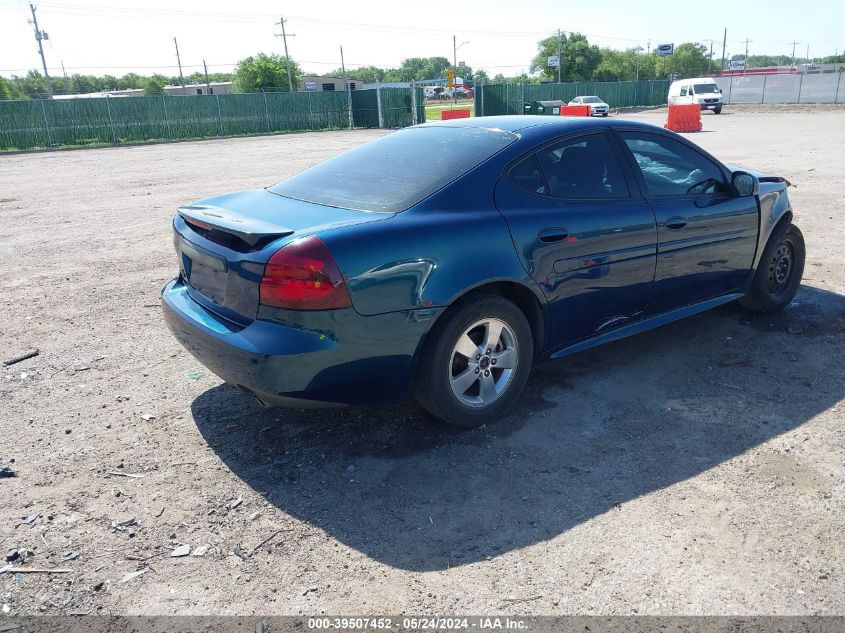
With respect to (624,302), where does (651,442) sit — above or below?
below

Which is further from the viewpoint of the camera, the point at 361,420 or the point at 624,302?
the point at 624,302

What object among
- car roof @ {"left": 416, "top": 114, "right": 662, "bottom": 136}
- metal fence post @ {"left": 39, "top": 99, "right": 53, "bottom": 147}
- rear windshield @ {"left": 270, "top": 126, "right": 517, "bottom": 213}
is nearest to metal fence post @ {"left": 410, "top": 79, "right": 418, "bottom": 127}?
metal fence post @ {"left": 39, "top": 99, "right": 53, "bottom": 147}

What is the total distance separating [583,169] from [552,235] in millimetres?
626

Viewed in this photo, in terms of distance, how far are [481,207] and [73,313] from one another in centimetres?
410

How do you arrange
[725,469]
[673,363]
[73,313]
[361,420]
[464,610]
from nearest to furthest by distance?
[464,610] → [725,469] → [361,420] → [673,363] → [73,313]

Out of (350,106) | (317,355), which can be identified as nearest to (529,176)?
(317,355)

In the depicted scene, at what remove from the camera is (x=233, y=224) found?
11.3ft

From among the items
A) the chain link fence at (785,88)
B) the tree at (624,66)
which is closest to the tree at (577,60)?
the tree at (624,66)

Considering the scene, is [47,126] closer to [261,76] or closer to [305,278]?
[305,278]

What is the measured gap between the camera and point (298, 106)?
123 feet

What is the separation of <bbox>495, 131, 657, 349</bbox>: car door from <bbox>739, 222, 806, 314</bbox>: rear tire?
1474 millimetres

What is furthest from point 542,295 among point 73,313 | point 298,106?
point 298,106

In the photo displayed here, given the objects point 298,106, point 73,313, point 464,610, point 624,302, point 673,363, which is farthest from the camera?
point 298,106

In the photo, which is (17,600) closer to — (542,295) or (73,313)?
(542,295)
